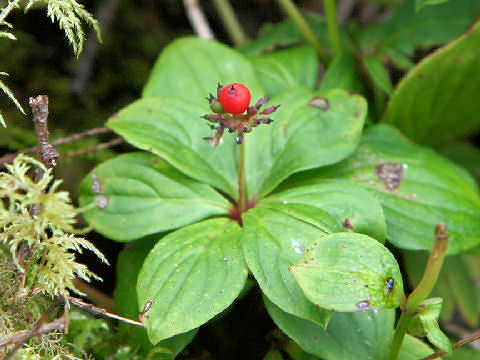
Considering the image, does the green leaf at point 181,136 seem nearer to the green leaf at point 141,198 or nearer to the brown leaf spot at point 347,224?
the green leaf at point 141,198

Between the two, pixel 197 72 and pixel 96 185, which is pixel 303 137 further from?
pixel 96 185

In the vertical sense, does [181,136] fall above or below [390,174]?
above

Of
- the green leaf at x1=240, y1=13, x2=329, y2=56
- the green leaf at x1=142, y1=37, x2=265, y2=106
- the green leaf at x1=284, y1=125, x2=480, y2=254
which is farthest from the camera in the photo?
the green leaf at x1=240, y1=13, x2=329, y2=56

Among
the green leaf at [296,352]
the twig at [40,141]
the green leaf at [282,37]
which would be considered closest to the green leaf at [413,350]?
the green leaf at [296,352]

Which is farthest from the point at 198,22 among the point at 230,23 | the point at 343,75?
the point at 343,75

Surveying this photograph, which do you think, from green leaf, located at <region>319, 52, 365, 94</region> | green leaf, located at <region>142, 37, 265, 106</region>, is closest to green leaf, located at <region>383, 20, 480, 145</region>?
green leaf, located at <region>319, 52, 365, 94</region>

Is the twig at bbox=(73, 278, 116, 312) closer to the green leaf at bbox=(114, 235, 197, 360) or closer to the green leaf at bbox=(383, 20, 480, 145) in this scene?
the green leaf at bbox=(114, 235, 197, 360)

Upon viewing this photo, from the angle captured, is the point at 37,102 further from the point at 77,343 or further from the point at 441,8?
the point at 441,8
